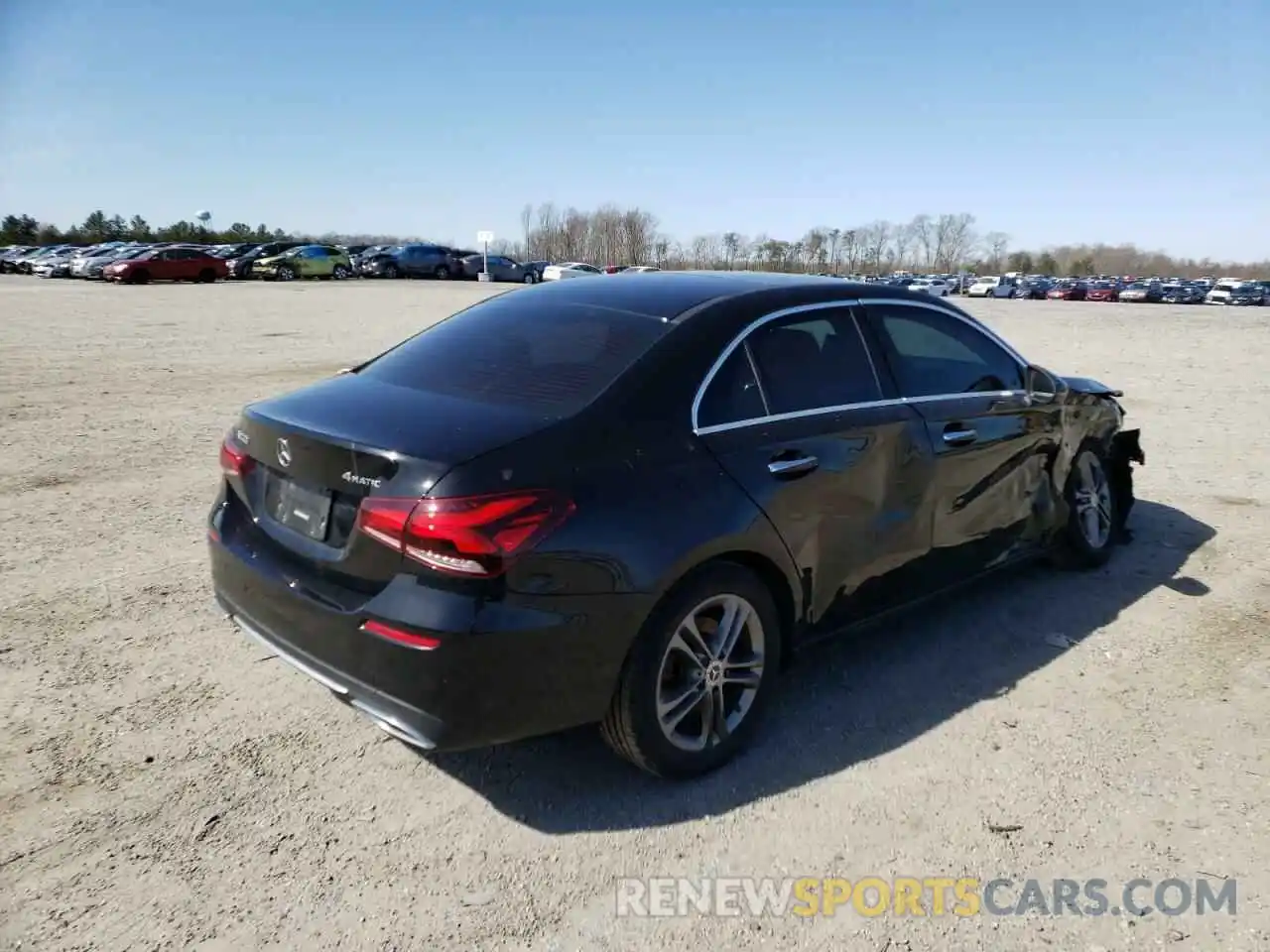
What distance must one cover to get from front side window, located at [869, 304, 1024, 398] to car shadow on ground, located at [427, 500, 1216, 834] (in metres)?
1.09

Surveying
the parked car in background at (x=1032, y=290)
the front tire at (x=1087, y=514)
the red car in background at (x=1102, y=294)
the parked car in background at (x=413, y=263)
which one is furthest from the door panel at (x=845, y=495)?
the red car in background at (x=1102, y=294)

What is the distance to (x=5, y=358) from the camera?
1259cm

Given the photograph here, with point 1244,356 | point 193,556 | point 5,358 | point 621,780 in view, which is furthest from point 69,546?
point 1244,356

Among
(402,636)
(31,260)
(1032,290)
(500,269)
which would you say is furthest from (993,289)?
(402,636)

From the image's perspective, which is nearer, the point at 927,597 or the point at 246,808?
the point at 246,808

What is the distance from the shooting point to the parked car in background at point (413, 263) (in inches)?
1839

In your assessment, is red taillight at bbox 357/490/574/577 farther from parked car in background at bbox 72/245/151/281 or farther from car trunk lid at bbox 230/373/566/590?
parked car in background at bbox 72/245/151/281

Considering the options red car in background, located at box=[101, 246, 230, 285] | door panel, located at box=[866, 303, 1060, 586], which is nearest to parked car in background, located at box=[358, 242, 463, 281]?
red car in background, located at box=[101, 246, 230, 285]

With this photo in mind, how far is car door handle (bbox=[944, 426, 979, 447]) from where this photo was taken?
3.98 metres

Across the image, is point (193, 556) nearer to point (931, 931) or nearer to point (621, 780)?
point (621, 780)

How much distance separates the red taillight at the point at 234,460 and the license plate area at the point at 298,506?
7.4 inches

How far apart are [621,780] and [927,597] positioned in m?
1.70

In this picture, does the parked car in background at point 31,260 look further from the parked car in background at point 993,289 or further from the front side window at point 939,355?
the parked car in background at point 993,289

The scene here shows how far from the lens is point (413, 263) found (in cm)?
4784
